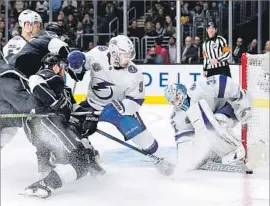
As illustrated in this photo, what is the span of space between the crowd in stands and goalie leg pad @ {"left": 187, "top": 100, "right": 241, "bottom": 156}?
419 cm

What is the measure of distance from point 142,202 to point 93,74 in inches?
37.3

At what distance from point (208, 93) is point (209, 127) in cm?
21

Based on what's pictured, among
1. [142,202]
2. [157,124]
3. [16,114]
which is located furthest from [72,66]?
[157,124]

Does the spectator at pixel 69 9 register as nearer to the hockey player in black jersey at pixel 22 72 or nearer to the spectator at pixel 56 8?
the spectator at pixel 56 8

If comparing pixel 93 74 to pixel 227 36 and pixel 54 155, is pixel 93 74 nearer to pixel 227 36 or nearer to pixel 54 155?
pixel 54 155

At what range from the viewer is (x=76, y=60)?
3791 mm

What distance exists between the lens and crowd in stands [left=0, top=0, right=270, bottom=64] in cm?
822

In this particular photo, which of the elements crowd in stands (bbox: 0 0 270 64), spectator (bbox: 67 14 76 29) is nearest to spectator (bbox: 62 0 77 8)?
crowd in stands (bbox: 0 0 270 64)

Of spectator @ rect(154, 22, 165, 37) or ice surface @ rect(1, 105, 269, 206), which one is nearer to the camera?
ice surface @ rect(1, 105, 269, 206)

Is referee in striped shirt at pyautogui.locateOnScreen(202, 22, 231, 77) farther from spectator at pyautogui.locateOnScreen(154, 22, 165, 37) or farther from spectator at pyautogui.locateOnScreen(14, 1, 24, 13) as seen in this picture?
spectator at pyautogui.locateOnScreen(14, 1, 24, 13)

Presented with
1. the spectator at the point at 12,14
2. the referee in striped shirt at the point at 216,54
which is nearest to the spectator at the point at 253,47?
the referee in striped shirt at the point at 216,54

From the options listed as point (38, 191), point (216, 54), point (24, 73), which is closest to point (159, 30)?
point (216, 54)

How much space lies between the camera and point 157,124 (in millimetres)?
6020

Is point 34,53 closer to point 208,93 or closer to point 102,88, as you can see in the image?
point 102,88
